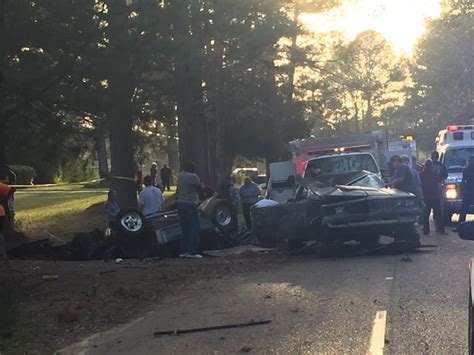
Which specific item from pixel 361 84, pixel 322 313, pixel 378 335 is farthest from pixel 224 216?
pixel 361 84

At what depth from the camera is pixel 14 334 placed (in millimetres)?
8430

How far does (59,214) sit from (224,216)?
10927 mm

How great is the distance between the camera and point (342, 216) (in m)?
13.1

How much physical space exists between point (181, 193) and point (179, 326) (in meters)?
6.13

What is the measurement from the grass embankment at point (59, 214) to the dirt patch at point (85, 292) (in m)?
7.99

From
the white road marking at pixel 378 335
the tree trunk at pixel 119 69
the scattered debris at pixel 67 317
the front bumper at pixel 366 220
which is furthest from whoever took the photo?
the tree trunk at pixel 119 69

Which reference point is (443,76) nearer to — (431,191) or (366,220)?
(431,191)

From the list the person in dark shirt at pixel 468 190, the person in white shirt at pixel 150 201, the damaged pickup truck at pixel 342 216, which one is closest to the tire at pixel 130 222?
the person in white shirt at pixel 150 201

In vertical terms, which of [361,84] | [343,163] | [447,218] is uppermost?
[361,84]

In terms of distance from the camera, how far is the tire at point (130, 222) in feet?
48.6

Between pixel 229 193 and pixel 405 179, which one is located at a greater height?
pixel 405 179

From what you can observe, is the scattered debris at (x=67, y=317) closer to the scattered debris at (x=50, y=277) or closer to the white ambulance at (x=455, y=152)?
the scattered debris at (x=50, y=277)

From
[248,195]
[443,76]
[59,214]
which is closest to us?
[248,195]

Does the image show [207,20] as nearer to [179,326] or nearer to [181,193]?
[181,193]
